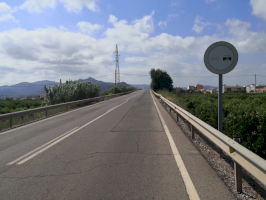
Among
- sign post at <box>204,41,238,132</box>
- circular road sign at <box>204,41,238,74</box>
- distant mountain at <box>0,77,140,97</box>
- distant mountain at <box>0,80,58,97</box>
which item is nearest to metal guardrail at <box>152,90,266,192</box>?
sign post at <box>204,41,238,132</box>

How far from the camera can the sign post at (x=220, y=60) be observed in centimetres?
564

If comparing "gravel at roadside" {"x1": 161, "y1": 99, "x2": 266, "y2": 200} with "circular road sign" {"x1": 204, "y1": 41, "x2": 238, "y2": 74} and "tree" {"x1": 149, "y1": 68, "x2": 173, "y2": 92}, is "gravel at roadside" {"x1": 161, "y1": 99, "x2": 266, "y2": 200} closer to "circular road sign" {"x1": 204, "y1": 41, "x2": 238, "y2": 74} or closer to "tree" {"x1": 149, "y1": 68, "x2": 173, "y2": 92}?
"circular road sign" {"x1": 204, "y1": 41, "x2": 238, "y2": 74}

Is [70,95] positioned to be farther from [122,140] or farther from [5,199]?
[5,199]

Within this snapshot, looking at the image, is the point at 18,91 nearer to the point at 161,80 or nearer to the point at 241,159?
the point at 161,80

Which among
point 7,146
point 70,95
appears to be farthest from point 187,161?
point 70,95

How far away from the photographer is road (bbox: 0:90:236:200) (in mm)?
3885

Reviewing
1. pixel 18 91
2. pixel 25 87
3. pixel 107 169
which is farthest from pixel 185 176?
pixel 18 91

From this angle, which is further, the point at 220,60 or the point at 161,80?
the point at 161,80

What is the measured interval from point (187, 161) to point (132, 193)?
205 cm

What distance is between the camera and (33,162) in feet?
18.3

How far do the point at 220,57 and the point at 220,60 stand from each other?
8 centimetres

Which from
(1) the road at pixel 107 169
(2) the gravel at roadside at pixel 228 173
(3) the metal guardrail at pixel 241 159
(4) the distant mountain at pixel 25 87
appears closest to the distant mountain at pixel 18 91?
(4) the distant mountain at pixel 25 87

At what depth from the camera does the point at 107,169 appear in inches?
195

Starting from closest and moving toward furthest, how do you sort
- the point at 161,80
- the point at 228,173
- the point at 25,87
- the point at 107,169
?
1. the point at 228,173
2. the point at 107,169
3. the point at 161,80
4. the point at 25,87
